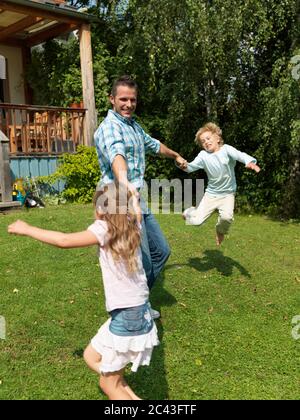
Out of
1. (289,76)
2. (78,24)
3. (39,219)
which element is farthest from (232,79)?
(39,219)

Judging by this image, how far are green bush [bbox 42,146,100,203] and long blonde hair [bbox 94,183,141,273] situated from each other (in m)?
7.33

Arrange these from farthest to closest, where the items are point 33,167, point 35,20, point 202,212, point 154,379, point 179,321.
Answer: point 35,20 < point 33,167 < point 202,212 < point 179,321 < point 154,379

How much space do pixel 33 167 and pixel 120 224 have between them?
8.05 meters

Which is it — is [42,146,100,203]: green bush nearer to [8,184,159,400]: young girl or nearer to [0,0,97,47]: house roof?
[0,0,97,47]: house roof

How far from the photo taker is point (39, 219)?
25.0 feet

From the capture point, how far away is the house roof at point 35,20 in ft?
33.0

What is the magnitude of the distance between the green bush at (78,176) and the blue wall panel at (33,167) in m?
0.27

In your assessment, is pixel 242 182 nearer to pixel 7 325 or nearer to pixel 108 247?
pixel 7 325

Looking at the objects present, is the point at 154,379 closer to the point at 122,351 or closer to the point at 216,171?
the point at 122,351

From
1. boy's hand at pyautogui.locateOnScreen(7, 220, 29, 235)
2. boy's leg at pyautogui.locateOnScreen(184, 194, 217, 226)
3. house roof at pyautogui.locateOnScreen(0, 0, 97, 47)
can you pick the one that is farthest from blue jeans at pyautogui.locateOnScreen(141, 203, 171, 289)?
house roof at pyautogui.locateOnScreen(0, 0, 97, 47)

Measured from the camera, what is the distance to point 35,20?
11875 mm

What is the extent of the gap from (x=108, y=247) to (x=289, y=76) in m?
6.44

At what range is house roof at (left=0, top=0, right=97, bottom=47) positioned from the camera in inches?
396

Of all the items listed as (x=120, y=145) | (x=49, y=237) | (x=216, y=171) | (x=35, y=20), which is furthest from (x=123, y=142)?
(x=35, y=20)
